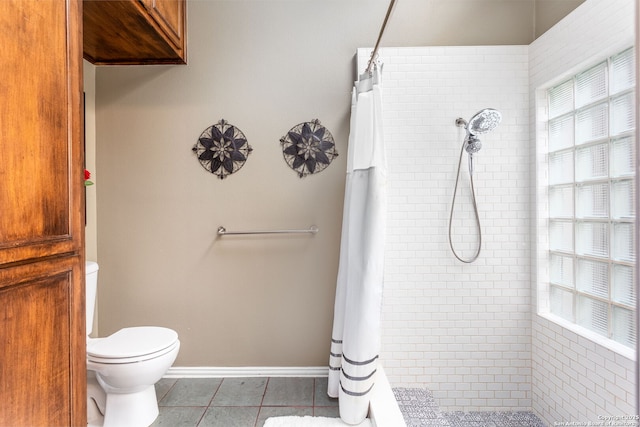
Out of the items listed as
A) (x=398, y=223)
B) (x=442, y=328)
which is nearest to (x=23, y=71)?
(x=398, y=223)

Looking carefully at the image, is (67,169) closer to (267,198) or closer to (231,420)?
(267,198)

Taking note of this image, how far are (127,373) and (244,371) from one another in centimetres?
77

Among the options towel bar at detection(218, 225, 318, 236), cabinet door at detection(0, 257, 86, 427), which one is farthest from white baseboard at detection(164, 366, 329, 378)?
cabinet door at detection(0, 257, 86, 427)

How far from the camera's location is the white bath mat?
1.66 meters

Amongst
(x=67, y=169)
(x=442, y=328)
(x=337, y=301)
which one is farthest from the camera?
(x=442, y=328)

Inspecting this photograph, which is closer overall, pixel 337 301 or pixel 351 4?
pixel 337 301

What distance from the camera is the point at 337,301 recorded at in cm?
188

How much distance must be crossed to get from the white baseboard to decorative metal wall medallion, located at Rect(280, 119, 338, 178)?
1.30 m

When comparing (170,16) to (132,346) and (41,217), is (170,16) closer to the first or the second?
(41,217)

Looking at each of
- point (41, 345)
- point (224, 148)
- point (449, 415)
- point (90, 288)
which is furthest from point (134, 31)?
point (449, 415)

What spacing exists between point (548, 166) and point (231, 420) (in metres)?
2.28

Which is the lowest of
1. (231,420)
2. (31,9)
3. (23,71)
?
(231,420)

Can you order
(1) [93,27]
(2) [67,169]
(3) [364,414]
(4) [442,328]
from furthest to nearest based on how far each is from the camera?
(4) [442,328] → (1) [93,27] → (3) [364,414] → (2) [67,169]

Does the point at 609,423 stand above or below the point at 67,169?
below
